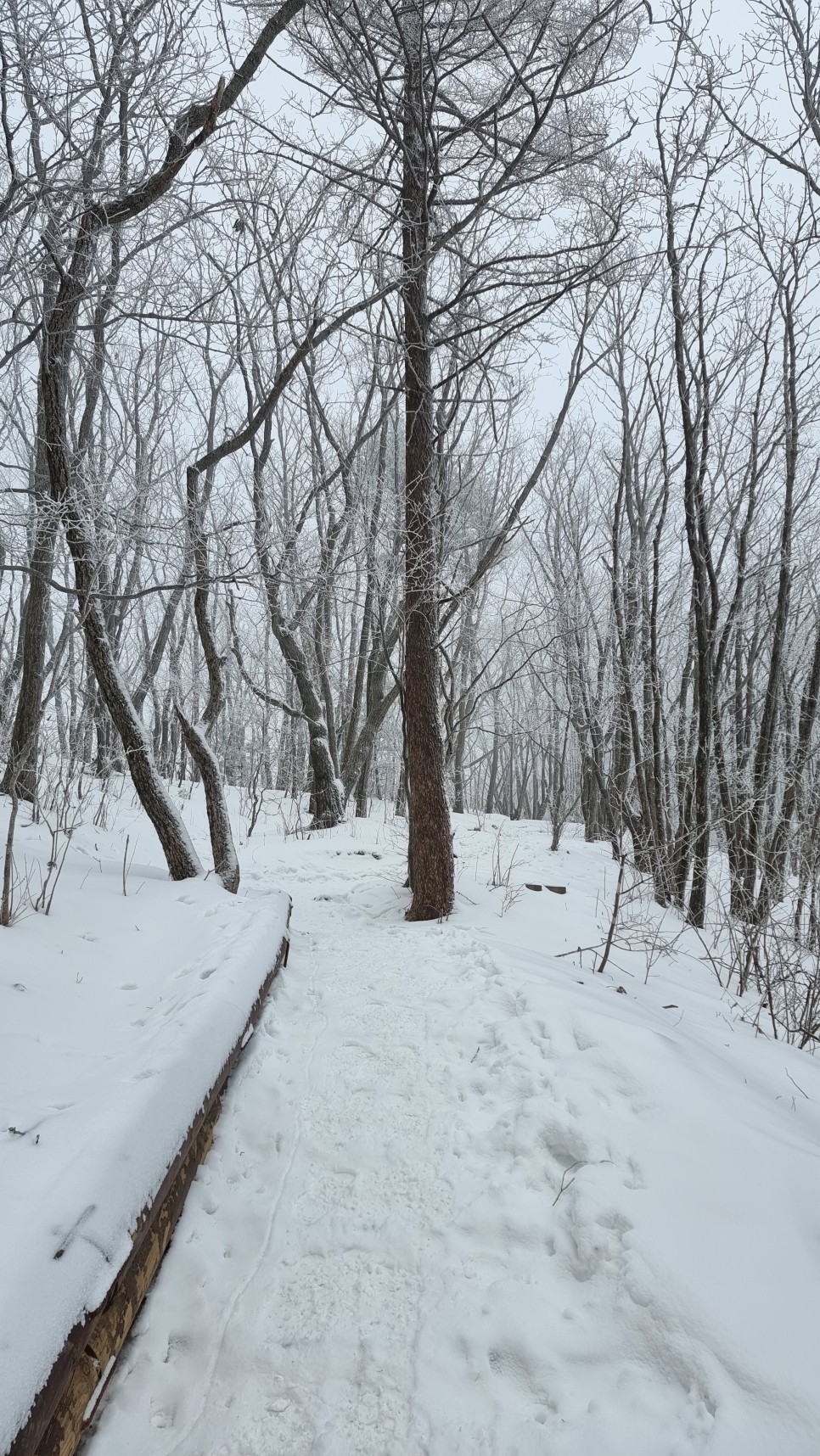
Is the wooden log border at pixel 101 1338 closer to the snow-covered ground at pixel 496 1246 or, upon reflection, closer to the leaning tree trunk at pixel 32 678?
the snow-covered ground at pixel 496 1246

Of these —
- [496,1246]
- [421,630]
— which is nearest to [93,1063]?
[496,1246]

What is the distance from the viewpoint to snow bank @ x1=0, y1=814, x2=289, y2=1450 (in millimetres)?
1349

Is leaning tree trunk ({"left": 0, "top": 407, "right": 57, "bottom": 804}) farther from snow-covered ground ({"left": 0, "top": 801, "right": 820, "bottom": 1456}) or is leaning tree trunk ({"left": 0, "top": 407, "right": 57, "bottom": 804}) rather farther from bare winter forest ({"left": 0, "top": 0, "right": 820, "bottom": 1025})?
snow-covered ground ({"left": 0, "top": 801, "right": 820, "bottom": 1456})

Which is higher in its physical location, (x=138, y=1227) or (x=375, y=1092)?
(x=138, y=1227)

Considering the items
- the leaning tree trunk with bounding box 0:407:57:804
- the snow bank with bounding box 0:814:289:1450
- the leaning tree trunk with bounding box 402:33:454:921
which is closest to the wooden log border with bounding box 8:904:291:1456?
the snow bank with bounding box 0:814:289:1450

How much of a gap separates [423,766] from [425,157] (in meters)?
4.34

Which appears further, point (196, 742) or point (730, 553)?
point (730, 553)

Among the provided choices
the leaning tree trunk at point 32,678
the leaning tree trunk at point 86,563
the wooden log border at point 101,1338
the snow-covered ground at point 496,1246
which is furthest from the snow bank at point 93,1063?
the leaning tree trunk at point 32,678

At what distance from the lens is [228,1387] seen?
62.0 inches

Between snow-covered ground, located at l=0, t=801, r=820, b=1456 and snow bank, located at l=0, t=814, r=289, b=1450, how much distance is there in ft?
1.16

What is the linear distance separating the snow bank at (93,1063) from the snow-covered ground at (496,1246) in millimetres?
354

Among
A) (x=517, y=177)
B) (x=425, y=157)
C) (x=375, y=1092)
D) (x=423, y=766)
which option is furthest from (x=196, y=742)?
(x=517, y=177)

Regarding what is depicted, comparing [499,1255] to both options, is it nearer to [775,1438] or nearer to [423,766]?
[775,1438]

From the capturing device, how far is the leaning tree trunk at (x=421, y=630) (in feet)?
17.1
